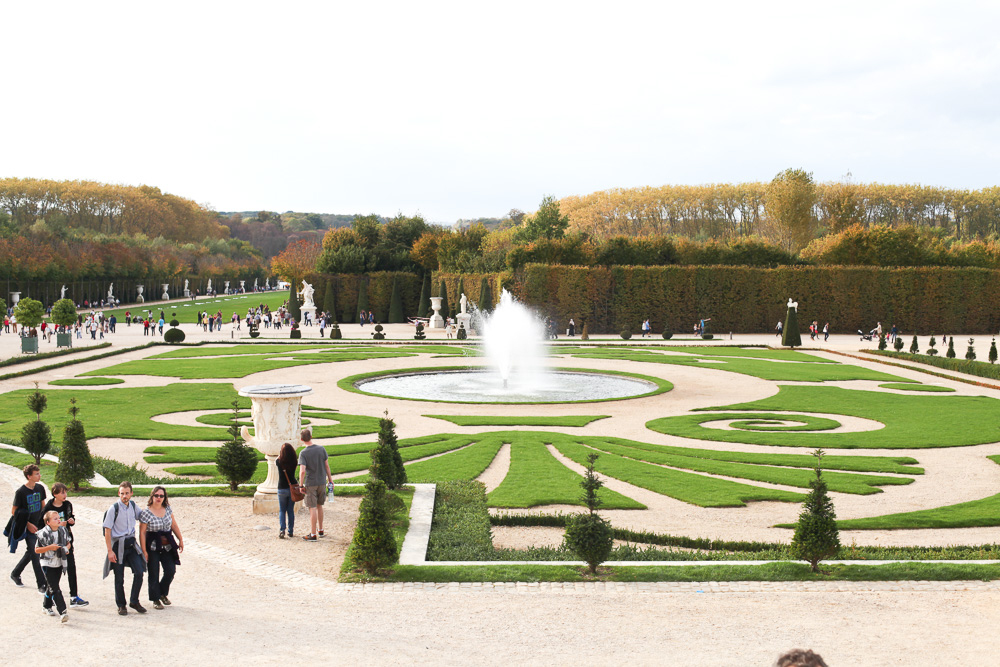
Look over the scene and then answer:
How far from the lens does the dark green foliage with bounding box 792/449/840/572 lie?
401 inches

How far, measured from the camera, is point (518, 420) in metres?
22.6

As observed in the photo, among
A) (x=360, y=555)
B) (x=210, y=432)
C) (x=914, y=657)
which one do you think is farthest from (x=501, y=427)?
(x=914, y=657)

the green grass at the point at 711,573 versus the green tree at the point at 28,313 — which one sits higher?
the green tree at the point at 28,313

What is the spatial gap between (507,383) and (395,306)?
48792mm

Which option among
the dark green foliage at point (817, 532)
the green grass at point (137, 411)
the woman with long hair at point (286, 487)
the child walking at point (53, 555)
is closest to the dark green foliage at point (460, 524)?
the woman with long hair at point (286, 487)

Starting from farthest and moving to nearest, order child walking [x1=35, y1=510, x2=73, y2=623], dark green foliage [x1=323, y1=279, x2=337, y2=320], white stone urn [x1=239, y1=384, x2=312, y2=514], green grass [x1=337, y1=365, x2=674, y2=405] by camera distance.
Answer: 1. dark green foliage [x1=323, y1=279, x2=337, y2=320]
2. green grass [x1=337, y1=365, x2=674, y2=405]
3. white stone urn [x1=239, y1=384, x2=312, y2=514]
4. child walking [x1=35, y1=510, x2=73, y2=623]

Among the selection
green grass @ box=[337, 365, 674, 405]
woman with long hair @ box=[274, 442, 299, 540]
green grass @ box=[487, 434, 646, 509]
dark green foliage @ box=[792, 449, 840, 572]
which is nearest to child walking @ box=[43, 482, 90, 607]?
woman with long hair @ box=[274, 442, 299, 540]

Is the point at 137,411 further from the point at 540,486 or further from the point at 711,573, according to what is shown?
the point at 711,573

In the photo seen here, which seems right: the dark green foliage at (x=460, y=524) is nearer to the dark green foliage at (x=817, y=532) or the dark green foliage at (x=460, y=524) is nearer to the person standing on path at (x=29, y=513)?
the dark green foliage at (x=817, y=532)

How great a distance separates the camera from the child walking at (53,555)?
8641mm

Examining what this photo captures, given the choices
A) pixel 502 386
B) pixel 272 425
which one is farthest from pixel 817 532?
pixel 502 386

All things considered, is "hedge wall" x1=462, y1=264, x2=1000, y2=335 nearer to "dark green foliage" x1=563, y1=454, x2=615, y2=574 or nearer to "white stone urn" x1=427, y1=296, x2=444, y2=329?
"white stone urn" x1=427, y1=296, x2=444, y2=329

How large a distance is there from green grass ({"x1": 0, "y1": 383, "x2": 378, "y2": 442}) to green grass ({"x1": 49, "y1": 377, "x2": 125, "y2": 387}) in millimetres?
1717

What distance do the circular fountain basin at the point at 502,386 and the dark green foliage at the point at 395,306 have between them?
4360cm
